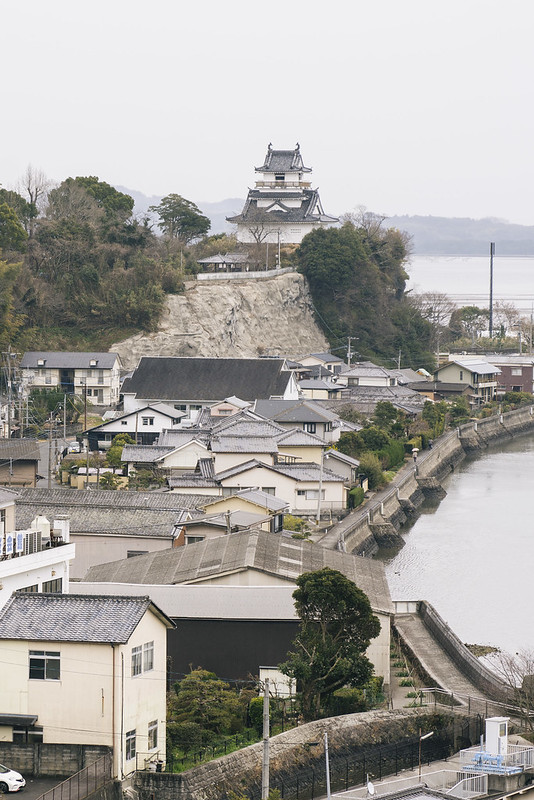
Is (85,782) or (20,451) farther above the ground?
(20,451)

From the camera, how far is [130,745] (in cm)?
938

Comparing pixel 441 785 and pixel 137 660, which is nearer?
pixel 137 660

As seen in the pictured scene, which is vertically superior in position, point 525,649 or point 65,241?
point 65,241

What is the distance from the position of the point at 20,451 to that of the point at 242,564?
9.79 meters

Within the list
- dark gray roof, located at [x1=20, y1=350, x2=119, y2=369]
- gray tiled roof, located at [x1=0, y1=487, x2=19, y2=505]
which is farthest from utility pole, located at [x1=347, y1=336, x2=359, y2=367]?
gray tiled roof, located at [x1=0, y1=487, x2=19, y2=505]

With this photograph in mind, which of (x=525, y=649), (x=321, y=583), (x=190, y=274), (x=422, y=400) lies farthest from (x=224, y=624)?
(x=190, y=274)

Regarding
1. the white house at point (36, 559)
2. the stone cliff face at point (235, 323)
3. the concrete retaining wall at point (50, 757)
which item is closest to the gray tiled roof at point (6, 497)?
the white house at point (36, 559)

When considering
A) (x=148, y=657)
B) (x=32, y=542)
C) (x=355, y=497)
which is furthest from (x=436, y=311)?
(x=148, y=657)

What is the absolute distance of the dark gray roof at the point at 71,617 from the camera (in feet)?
30.7

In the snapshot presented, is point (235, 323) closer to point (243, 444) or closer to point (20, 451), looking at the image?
point (243, 444)

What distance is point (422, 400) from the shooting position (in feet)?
112

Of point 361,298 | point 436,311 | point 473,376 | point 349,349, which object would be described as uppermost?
point 361,298

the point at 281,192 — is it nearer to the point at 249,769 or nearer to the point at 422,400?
the point at 422,400

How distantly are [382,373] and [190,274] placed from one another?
6595mm
